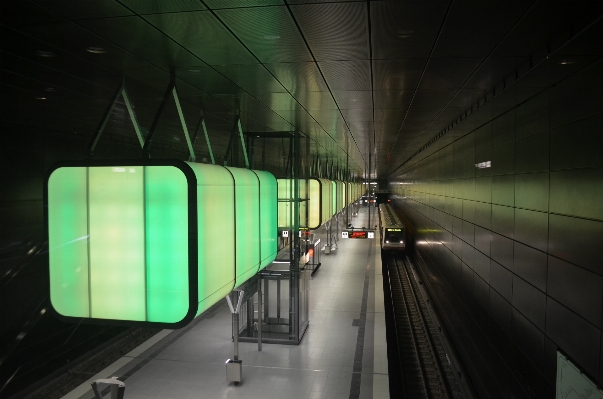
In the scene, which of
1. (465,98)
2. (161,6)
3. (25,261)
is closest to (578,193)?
(465,98)

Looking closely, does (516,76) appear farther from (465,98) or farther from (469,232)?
(469,232)

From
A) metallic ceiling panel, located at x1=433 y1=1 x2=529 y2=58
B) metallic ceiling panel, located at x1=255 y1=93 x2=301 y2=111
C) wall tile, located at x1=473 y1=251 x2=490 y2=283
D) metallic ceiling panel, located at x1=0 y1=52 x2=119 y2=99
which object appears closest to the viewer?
metallic ceiling panel, located at x1=433 y1=1 x2=529 y2=58

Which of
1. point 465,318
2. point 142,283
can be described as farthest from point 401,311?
point 142,283

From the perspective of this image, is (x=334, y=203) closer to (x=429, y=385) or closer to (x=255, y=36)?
(x=429, y=385)

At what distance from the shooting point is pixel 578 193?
14.8 feet

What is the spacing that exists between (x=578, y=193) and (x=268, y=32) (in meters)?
3.46

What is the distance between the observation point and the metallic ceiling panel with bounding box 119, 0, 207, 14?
9.07 ft

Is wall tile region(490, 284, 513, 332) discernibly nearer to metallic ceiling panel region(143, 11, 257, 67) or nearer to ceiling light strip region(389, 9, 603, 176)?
ceiling light strip region(389, 9, 603, 176)

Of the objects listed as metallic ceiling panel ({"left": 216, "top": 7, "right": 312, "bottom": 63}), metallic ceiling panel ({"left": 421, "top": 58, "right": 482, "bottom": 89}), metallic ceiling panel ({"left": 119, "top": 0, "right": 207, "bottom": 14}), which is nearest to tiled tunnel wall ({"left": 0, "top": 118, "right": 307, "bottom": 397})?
metallic ceiling panel ({"left": 216, "top": 7, "right": 312, "bottom": 63})

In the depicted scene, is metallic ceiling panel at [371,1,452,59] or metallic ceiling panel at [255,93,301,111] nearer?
metallic ceiling panel at [371,1,452,59]

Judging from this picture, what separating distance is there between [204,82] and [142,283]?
2.55 m

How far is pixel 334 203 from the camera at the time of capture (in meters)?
14.2

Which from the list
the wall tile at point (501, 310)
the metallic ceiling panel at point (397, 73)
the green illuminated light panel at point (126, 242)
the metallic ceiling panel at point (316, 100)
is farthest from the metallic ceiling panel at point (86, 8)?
the wall tile at point (501, 310)

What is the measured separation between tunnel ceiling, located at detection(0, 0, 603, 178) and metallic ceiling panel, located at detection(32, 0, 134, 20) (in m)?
0.01
